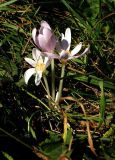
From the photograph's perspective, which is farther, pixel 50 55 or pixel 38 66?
pixel 38 66

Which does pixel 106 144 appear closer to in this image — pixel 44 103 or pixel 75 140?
pixel 75 140

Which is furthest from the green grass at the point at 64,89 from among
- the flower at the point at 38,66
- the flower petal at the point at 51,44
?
the flower petal at the point at 51,44

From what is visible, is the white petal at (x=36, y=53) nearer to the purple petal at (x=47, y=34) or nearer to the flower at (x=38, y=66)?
the flower at (x=38, y=66)

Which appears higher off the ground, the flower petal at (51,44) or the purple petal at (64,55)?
the flower petal at (51,44)

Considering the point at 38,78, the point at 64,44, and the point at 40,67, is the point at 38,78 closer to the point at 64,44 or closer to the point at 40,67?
the point at 40,67

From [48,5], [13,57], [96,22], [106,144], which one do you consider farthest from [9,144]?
[48,5]

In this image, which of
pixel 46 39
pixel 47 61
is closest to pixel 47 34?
pixel 46 39

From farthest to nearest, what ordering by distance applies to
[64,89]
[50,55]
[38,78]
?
[64,89] → [38,78] → [50,55]

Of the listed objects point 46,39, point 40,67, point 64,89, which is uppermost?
point 46,39

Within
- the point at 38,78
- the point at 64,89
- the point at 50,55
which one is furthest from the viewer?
the point at 64,89

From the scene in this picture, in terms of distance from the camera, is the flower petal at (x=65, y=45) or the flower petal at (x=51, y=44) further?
the flower petal at (x=65, y=45)
